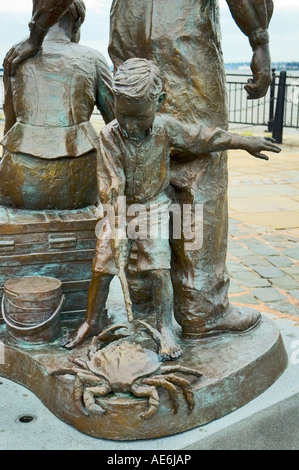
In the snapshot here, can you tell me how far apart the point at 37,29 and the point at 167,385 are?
5.54 feet

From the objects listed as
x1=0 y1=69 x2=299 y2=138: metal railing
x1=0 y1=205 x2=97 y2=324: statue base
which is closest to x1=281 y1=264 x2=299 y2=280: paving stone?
x1=0 y1=205 x2=97 y2=324: statue base

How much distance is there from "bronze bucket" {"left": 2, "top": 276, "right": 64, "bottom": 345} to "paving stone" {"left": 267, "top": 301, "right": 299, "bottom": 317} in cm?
180

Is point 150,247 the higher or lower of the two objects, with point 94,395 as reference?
higher

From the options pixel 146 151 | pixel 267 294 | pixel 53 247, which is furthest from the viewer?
pixel 267 294

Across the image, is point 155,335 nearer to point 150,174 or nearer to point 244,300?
point 150,174

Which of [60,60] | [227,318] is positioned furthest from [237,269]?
[60,60]

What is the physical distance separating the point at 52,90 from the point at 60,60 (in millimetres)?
155

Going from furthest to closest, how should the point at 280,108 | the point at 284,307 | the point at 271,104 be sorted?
the point at 271,104, the point at 280,108, the point at 284,307

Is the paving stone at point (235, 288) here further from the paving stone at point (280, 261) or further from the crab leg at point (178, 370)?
the crab leg at point (178, 370)

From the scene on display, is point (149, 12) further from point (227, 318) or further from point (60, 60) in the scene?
point (227, 318)

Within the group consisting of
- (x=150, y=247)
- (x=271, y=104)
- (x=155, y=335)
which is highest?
(x=150, y=247)

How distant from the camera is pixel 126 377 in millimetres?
2467

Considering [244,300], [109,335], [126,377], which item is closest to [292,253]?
[244,300]

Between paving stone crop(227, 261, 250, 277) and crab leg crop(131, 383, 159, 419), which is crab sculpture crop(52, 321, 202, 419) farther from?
paving stone crop(227, 261, 250, 277)
